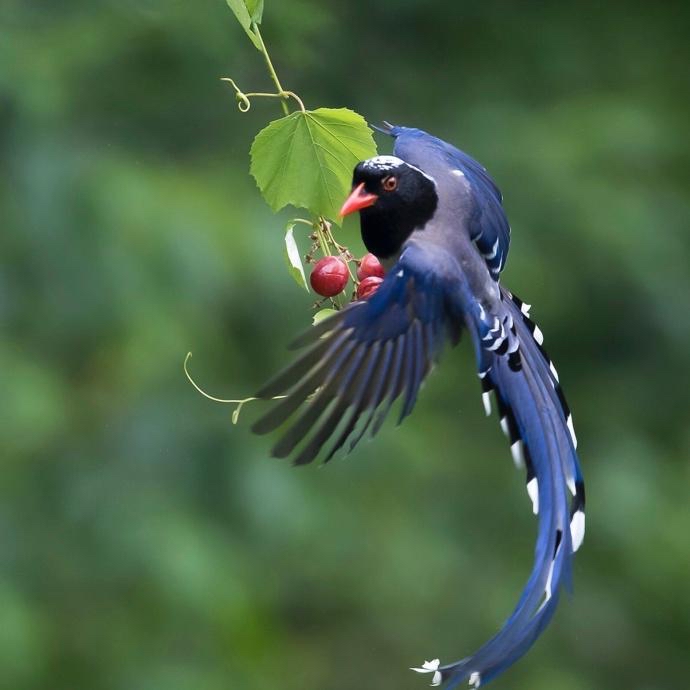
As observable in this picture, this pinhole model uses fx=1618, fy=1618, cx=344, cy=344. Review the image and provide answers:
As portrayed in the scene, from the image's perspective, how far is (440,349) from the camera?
72.3 inches

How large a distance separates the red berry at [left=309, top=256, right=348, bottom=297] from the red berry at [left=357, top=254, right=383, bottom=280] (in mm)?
81

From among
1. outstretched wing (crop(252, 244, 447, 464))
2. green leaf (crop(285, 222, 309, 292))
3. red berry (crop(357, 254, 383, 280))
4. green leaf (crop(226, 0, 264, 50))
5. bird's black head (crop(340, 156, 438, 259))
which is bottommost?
outstretched wing (crop(252, 244, 447, 464))

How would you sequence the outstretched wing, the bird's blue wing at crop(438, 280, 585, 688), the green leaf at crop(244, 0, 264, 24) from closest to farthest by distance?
the outstretched wing → the green leaf at crop(244, 0, 264, 24) → the bird's blue wing at crop(438, 280, 585, 688)

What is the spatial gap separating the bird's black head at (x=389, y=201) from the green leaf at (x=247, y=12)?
Answer: 8.6 inches

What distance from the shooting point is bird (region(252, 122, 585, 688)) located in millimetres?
1726

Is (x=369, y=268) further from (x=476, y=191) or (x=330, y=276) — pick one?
(x=476, y=191)

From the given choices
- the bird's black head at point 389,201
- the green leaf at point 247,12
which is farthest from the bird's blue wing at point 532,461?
the green leaf at point 247,12

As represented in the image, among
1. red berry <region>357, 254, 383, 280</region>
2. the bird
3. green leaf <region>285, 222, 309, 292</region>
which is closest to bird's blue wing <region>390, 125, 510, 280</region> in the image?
the bird

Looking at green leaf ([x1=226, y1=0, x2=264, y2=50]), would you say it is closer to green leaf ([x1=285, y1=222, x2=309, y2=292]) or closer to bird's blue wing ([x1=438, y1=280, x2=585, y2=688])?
green leaf ([x1=285, y1=222, x2=309, y2=292])

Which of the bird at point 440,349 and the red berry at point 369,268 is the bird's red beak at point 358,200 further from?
the red berry at point 369,268

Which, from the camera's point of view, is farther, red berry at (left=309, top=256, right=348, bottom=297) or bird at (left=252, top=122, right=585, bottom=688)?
red berry at (left=309, top=256, right=348, bottom=297)

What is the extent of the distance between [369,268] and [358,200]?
0.15 metres

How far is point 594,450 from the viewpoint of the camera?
4219mm

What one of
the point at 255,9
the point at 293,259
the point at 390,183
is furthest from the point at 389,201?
the point at 255,9
